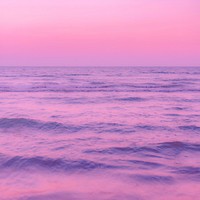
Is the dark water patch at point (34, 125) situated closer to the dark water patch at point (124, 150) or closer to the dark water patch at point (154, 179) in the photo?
the dark water patch at point (124, 150)

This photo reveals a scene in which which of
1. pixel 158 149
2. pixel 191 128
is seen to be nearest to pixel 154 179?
pixel 158 149

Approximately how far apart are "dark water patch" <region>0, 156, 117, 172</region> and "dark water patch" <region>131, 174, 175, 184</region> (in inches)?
27.1

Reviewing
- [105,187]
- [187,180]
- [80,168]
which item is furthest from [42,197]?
[187,180]

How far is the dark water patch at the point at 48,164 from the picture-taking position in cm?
572

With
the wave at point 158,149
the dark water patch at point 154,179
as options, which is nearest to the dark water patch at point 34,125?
the wave at point 158,149

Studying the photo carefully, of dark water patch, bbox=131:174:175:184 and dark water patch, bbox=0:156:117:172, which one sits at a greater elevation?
dark water patch, bbox=131:174:175:184

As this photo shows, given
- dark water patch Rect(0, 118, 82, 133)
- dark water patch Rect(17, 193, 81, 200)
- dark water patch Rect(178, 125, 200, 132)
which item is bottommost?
dark water patch Rect(0, 118, 82, 133)

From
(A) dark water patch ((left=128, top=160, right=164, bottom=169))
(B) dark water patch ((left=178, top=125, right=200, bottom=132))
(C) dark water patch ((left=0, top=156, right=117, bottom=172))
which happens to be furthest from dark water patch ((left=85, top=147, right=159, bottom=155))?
(B) dark water patch ((left=178, top=125, right=200, bottom=132))

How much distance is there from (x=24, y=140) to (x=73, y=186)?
11.0 feet

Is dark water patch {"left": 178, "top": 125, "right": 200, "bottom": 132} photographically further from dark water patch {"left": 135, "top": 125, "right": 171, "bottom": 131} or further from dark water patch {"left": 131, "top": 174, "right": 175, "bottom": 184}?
dark water patch {"left": 131, "top": 174, "right": 175, "bottom": 184}

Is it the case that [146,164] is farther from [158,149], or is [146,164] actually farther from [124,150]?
[158,149]

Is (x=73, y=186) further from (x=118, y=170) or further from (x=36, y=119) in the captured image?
(x=36, y=119)

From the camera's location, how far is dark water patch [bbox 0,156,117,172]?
5.72 meters

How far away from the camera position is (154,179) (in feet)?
16.7
